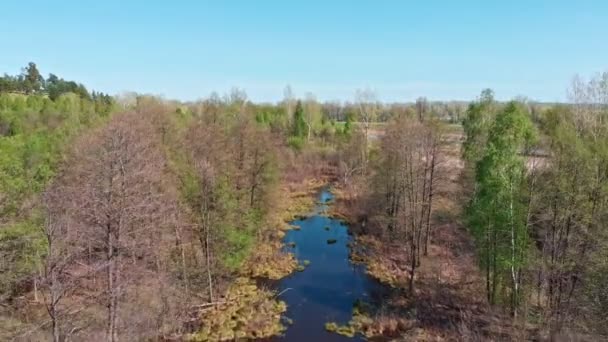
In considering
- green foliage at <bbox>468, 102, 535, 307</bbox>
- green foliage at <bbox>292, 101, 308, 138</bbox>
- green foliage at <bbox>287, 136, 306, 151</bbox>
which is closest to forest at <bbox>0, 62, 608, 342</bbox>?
green foliage at <bbox>468, 102, 535, 307</bbox>

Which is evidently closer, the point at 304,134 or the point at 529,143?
the point at 529,143

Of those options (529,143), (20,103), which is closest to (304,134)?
(20,103)

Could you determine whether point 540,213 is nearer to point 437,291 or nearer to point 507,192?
point 507,192

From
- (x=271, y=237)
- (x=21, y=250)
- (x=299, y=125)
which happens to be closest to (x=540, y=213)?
(x=271, y=237)

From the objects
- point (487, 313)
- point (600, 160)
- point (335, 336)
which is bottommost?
point (335, 336)

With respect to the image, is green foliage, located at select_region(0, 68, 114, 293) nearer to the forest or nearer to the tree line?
the forest

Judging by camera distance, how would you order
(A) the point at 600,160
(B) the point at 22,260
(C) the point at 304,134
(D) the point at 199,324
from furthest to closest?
(C) the point at 304,134 → (D) the point at 199,324 → (B) the point at 22,260 → (A) the point at 600,160

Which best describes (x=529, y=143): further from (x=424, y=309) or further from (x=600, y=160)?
(x=424, y=309)
